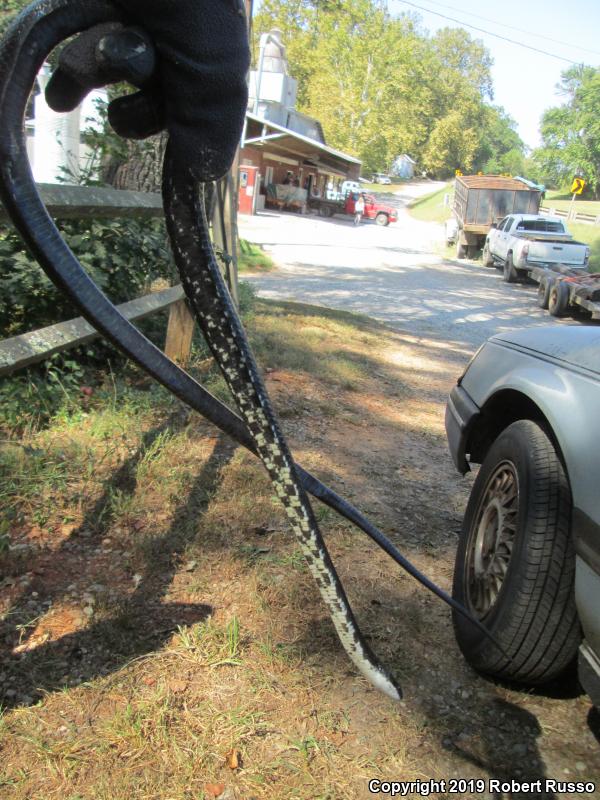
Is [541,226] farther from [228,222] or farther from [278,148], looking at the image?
[278,148]

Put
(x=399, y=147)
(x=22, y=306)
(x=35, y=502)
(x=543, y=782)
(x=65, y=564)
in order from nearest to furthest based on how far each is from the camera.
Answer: (x=543, y=782) → (x=65, y=564) → (x=35, y=502) → (x=22, y=306) → (x=399, y=147)

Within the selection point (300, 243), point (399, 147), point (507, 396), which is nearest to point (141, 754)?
point (507, 396)

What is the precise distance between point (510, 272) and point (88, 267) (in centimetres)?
1807

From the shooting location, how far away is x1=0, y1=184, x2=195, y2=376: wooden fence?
266cm

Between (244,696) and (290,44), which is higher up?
(290,44)

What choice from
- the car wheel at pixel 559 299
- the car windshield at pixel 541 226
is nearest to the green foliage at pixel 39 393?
the car wheel at pixel 559 299

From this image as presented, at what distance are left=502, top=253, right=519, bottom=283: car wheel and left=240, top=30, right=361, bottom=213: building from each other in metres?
15.1

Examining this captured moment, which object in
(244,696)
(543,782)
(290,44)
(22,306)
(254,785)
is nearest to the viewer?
(254,785)

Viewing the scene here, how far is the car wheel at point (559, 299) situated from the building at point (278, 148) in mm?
19871

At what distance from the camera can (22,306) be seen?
13.0 feet

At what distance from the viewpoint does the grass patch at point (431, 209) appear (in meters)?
49.4

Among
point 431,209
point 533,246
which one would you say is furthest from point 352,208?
point 533,246

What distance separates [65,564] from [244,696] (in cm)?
101

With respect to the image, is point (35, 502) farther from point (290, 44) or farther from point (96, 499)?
point (290, 44)
